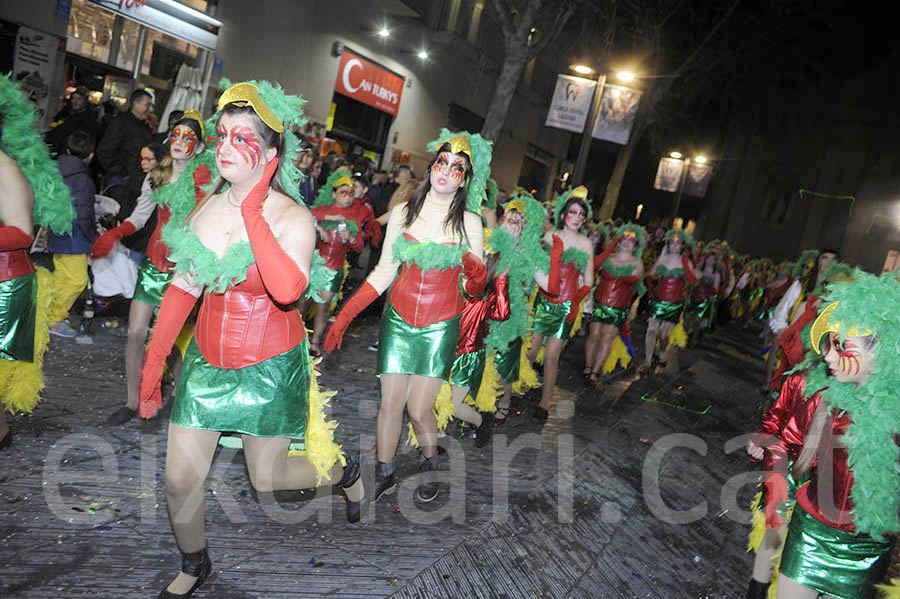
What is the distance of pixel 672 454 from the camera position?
6355 millimetres

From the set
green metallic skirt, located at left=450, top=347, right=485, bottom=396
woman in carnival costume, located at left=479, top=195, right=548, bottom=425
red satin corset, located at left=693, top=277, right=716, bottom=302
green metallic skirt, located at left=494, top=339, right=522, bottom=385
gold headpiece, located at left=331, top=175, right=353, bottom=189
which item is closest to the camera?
green metallic skirt, located at left=450, top=347, right=485, bottom=396

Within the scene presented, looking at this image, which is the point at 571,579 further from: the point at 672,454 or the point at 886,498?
the point at 672,454

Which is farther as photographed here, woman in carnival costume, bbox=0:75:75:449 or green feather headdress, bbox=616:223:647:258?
green feather headdress, bbox=616:223:647:258

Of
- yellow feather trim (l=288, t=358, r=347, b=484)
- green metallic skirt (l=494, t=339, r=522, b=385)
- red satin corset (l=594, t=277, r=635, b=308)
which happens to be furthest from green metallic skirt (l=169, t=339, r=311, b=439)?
red satin corset (l=594, t=277, r=635, b=308)

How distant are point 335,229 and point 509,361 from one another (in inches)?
91.5

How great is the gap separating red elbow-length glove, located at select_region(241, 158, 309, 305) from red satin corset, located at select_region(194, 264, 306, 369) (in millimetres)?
167

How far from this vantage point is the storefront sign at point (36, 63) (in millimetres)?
9430

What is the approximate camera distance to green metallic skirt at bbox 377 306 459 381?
3.67m

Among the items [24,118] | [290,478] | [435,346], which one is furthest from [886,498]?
[24,118]

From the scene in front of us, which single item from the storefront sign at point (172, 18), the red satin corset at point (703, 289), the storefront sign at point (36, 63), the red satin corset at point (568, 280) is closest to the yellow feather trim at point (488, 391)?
the red satin corset at point (568, 280)

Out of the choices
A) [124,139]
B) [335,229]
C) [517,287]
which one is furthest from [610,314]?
[124,139]

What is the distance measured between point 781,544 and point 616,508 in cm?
163

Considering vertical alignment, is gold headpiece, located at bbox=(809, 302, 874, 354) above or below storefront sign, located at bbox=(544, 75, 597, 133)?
below

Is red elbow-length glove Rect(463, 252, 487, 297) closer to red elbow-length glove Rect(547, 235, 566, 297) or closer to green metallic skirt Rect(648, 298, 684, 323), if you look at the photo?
red elbow-length glove Rect(547, 235, 566, 297)
